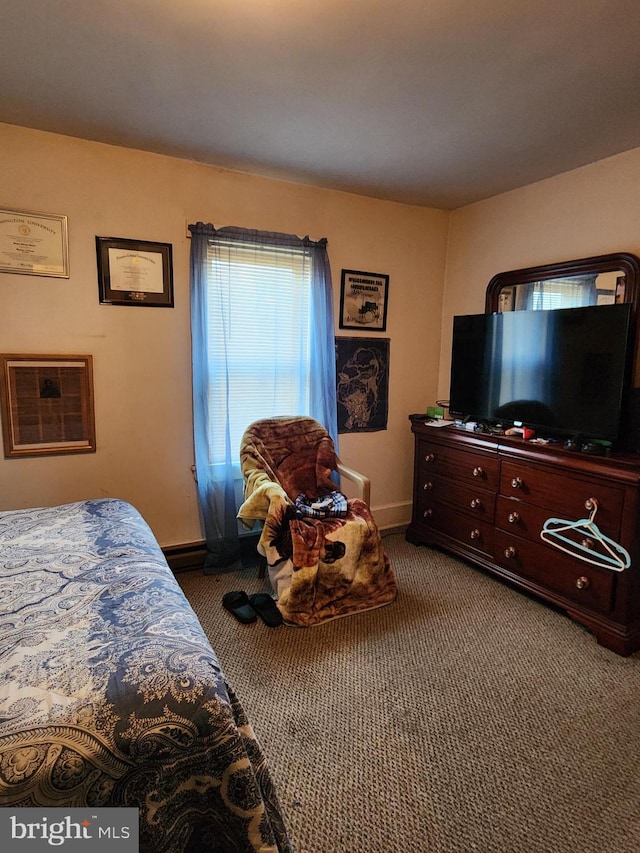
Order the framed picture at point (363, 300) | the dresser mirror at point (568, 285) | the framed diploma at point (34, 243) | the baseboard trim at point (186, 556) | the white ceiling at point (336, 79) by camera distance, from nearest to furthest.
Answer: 1. the white ceiling at point (336, 79)
2. the framed diploma at point (34, 243)
3. the dresser mirror at point (568, 285)
4. the baseboard trim at point (186, 556)
5. the framed picture at point (363, 300)

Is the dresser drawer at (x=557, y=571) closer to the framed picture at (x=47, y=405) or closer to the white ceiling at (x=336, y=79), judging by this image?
the white ceiling at (x=336, y=79)

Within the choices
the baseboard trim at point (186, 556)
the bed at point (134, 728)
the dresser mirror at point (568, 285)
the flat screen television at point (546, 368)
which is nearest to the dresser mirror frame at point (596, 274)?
the dresser mirror at point (568, 285)

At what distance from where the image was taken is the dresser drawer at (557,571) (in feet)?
7.46

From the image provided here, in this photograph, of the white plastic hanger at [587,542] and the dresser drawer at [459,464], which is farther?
the dresser drawer at [459,464]

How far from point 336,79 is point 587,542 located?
2.43 metres

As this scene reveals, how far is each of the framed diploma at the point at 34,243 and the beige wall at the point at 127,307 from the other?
4 centimetres

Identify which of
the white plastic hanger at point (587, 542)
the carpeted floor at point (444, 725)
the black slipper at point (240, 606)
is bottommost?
the carpeted floor at point (444, 725)

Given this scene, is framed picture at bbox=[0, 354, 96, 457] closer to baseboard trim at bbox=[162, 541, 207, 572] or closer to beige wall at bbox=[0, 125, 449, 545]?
beige wall at bbox=[0, 125, 449, 545]

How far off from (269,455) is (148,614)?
1.69 m

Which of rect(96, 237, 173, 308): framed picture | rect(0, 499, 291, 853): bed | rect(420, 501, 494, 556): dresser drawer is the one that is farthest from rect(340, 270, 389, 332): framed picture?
rect(0, 499, 291, 853): bed

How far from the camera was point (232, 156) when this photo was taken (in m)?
2.65

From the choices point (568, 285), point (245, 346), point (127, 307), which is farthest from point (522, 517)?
point (127, 307)

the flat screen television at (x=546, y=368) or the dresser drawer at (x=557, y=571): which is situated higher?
the flat screen television at (x=546, y=368)

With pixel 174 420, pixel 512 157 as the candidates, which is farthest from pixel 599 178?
pixel 174 420
